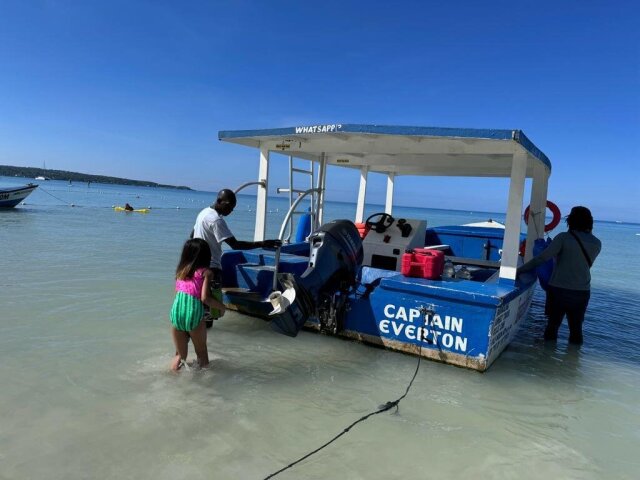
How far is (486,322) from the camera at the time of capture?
14.5ft

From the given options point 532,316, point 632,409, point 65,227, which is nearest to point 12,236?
point 65,227

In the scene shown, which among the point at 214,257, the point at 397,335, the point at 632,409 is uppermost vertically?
the point at 214,257

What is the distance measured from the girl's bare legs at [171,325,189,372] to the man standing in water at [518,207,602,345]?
403 centimetres

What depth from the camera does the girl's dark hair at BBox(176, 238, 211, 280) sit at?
394 cm

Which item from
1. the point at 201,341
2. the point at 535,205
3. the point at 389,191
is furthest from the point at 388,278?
the point at 389,191

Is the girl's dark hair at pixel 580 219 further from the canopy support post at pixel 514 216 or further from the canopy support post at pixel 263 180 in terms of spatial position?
the canopy support post at pixel 263 180

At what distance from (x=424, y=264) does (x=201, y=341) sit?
8.11ft

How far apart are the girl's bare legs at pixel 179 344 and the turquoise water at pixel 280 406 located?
0.12m

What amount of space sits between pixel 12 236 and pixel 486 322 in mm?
15404

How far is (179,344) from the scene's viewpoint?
413cm

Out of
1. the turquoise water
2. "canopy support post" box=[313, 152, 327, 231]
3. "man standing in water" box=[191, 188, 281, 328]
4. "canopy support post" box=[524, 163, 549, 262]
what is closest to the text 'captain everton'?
the turquoise water

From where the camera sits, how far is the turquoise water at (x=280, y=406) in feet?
9.95

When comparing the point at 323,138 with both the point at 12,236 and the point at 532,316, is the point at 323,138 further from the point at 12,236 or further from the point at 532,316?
the point at 12,236

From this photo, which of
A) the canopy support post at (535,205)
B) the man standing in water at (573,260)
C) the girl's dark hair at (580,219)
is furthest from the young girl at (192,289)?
the canopy support post at (535,205)
